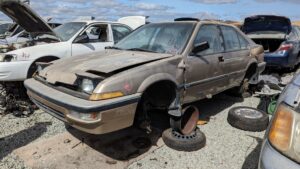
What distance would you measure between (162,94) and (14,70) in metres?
2.97

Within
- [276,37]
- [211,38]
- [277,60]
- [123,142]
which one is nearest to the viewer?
[123,142]

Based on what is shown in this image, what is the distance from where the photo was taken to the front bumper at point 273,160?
162cm

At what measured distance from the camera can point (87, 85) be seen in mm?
3137

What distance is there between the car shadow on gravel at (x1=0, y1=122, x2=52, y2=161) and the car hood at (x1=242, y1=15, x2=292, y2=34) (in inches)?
278

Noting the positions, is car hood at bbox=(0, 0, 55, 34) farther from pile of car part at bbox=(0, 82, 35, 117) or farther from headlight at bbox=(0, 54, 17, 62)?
pile of car part at bbox=(0, 82, 35, 117)

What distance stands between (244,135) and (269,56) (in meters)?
4.64

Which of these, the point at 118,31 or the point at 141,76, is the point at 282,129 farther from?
the point at 118,31

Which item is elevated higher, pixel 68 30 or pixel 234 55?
pixel 68 30

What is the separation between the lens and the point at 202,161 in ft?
11.2

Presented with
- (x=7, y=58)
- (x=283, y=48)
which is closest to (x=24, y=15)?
(x=7, y=58)

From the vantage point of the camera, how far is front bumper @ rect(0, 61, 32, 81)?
5.14 m

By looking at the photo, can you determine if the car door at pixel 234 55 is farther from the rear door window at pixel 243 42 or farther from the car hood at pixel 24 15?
the car hood at pixel 24 15

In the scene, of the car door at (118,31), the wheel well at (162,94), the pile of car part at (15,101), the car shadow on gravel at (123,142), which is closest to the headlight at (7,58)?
the pile of car part at (15,101)

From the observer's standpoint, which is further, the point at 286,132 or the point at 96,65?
the point at 96,65
